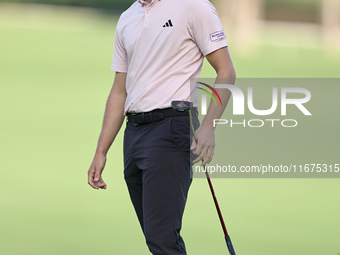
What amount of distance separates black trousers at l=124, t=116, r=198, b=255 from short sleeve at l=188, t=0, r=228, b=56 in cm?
34

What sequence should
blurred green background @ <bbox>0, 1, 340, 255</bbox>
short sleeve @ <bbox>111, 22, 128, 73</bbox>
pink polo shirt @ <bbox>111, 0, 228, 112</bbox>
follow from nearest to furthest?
pink polo shirt @ <bbox>111, 0, 228, 112</bbox> < short sleeve @ <bbox>111, 22, 128, 73</bbox> < blurred green background @ <bbox>0, 1, 340, 255</bbox>

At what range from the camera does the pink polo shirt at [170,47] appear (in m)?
3.04

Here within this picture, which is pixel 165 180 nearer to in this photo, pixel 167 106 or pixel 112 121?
pixel 167 106

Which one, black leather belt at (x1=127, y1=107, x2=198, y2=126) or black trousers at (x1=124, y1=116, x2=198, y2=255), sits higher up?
black leather belt at (x1=127, y1=107, x2=198, y2=126)

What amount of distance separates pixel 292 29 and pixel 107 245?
25438 mm

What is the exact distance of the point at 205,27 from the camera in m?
3.02

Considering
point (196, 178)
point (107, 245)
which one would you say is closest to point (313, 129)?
point (196, 178)

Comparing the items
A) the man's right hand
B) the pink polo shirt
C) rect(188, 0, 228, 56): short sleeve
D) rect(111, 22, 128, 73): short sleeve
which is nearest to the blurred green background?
the man's right hand

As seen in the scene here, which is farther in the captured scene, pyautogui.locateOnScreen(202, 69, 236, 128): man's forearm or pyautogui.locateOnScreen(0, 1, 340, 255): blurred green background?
pyautogui.locateOnScreen(0, 1, 340, 255): blurred green background

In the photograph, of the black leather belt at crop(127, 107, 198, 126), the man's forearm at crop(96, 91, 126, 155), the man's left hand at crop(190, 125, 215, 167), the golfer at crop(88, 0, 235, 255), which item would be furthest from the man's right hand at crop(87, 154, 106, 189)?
the man's left hand at crop(190, 125, 215, 167)

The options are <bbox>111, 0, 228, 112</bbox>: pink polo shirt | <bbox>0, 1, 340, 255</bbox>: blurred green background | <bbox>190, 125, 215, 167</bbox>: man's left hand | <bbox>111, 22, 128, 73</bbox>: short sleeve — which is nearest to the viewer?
<bbox>190, 125, 215, 167</bbox>: man's left hand

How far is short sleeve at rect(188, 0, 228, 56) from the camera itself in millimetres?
3020

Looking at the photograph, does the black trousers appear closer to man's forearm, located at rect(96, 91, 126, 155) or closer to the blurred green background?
man's forearm, located at rect(96, 91, 126, 155)

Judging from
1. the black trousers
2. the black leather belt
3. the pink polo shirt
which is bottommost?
the black trousers
